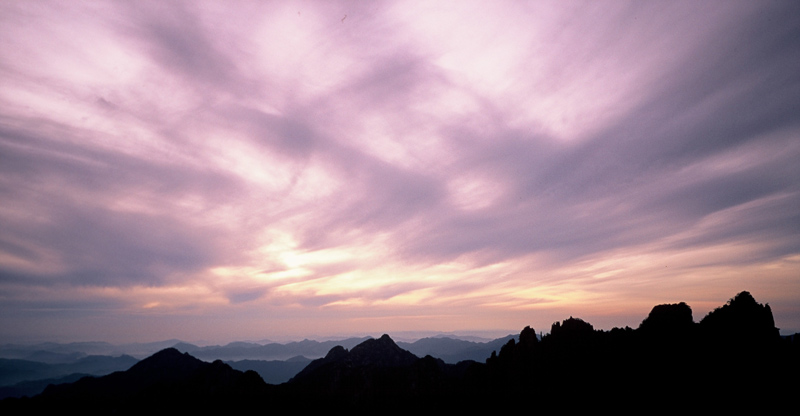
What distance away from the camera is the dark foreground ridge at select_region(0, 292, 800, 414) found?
10975cm

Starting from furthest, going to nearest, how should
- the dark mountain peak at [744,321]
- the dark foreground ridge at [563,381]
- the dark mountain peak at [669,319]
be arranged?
the dark mountain peak at [669,319]
the dark mountain peak at [744,321]
the dark foreground ridge at [563,381]

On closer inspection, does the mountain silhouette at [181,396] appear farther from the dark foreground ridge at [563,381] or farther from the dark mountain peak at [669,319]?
the dark mountain peak at [669,319]

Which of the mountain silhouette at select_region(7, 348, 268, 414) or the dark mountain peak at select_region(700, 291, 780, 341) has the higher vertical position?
the dark mountain peak at select_region(700, 291, 780, 341)

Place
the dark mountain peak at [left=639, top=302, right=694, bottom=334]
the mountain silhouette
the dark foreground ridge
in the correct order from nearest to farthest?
the dark foreground ridge
the dark mountain peak at [left=639, top=302, right=694, bottom=334]
the mountain silhouette

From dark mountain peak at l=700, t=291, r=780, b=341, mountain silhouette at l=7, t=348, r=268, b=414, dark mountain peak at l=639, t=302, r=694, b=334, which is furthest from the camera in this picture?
mountain silhouette at l=7, t=348, r=268, b=414

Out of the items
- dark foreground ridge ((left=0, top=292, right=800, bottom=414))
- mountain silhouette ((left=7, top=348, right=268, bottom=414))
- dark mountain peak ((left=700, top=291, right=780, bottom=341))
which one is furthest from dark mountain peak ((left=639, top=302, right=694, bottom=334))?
mountain silhouette ((left=7, top=348, right=268, bottom=414))

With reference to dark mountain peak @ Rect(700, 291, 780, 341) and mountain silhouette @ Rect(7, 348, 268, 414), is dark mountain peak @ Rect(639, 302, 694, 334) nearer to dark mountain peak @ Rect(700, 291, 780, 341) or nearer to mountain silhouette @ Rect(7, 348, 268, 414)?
dark mountain peak @ Rect(700, 291, 780, 341)

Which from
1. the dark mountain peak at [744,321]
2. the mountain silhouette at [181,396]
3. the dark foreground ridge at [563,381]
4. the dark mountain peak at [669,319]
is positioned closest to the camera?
the dark foreground ridge at [563,381]

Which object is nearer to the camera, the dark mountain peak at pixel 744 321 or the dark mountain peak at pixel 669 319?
the dark mountain peak at pixel 744 321

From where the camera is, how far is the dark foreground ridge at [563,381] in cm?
10975

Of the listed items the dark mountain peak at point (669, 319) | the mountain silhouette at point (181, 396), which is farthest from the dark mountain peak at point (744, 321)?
the mountain silhouette at point (181, 396)

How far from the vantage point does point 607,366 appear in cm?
13462

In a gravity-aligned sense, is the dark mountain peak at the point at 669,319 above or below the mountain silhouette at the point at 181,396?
above

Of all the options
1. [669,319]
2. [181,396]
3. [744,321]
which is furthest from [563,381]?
[181,396]
